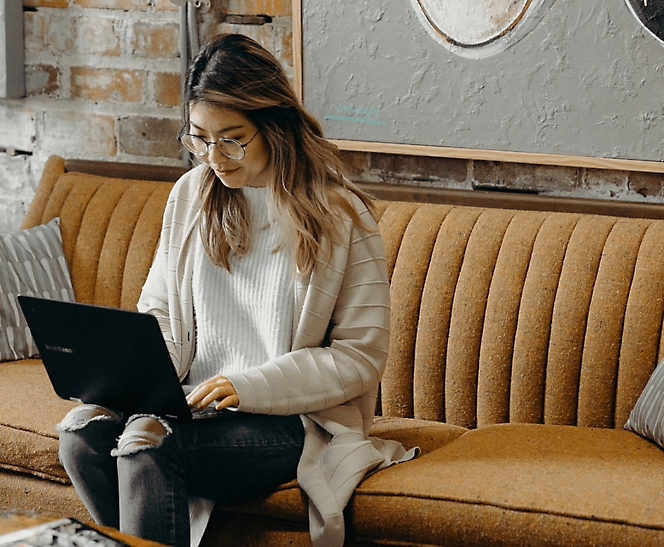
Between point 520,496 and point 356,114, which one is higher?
point 356,114

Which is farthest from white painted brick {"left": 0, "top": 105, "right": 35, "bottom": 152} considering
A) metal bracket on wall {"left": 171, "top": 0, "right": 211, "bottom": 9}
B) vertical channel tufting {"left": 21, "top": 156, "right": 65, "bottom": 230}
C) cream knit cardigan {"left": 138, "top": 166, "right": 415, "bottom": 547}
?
cream knit cardigan {"left": 138, "top": 166, "right": 415, "bottom": 547}

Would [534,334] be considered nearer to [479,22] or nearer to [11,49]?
[479,22]

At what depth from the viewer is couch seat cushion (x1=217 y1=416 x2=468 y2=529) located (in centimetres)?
159

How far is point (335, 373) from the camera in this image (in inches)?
64.9

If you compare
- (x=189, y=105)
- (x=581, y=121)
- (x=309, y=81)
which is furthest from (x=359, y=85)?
(x=189, y=105)

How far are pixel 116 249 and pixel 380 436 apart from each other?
35.5 inches

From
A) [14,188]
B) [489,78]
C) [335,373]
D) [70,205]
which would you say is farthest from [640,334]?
[14,188]

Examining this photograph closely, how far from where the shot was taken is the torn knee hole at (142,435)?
4.97 ft

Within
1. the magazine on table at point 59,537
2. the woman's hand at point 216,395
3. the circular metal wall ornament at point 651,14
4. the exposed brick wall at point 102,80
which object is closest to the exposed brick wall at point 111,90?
the exposed brick wall at point 102,80

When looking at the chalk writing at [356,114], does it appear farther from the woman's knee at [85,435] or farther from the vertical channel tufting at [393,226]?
the woman's knee at [85,435]

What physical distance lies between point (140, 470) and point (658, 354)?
1022mm

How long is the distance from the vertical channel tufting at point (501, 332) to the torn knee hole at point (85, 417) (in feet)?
2.48

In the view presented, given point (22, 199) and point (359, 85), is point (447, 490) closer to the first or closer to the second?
point (359, 85)

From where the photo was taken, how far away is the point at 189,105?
5.48ft
